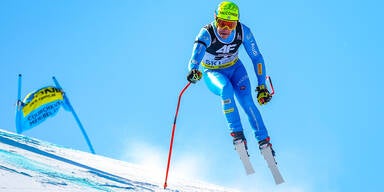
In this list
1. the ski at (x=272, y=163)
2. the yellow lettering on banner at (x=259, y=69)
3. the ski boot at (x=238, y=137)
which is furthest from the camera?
the yellow lettering on banner at (x=259, y=69)

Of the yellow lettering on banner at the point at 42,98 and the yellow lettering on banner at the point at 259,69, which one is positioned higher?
the yellow lettering on banner at the point at 42,98

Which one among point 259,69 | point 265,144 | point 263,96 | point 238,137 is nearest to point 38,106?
point 259,69

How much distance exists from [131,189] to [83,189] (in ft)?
3.39

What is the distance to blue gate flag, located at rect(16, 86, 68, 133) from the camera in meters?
12.4

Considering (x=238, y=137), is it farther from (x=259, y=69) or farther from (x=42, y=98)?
(x=42, y=98)

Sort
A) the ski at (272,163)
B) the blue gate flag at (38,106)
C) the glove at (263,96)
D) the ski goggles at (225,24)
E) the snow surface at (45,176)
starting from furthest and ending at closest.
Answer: the blue gate flag at (38,106) → the glove at (263,96) → the ski goggles at (225,24) → the ski at (272,163) → the snow surface at (45,176)

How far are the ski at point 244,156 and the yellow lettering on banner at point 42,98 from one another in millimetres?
7010

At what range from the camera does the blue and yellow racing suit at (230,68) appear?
757 centimetres

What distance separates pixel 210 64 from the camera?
8.37 m

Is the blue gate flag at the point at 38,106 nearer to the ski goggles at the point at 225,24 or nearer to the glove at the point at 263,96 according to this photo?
the ski goggles at the point at 225,24

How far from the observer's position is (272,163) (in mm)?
7621

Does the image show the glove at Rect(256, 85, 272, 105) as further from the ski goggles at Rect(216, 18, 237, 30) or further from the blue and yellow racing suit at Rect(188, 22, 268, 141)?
the ski goggles at Rect(216, 18, 237, 30)

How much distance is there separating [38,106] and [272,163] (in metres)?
7.92

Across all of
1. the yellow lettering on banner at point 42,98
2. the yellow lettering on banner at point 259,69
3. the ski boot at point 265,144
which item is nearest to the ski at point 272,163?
the ski boot at point 265,144
